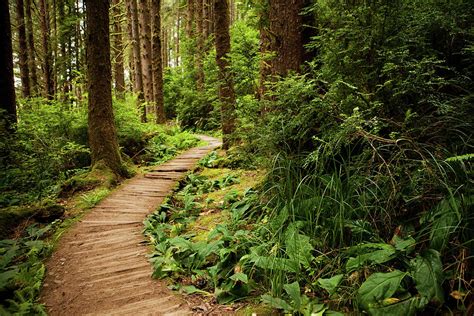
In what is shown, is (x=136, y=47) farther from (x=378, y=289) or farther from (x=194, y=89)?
Answer: (x=378, y=289)

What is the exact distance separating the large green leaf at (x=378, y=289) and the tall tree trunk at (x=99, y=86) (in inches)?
255

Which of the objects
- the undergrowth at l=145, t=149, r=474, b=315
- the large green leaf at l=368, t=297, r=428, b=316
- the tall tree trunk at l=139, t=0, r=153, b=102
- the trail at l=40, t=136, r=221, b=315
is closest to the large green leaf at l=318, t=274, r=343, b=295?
the undergrowth at l=145, t=149, r=474, b=315

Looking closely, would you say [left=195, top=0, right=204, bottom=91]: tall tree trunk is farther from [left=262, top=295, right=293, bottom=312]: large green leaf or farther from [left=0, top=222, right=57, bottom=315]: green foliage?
[left=262, top=295, right=293, bottom=312]: large green leaf

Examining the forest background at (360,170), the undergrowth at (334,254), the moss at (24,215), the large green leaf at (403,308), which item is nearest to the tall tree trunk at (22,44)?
the moss at (24,215)

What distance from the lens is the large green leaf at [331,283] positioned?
2.50m

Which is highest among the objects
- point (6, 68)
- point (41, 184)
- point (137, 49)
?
point (137, 49)

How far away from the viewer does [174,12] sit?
32312 millimetres

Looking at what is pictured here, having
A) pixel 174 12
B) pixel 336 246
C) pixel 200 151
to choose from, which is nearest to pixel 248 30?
pixel 200 151

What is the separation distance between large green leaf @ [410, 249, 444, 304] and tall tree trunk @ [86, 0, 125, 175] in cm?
671

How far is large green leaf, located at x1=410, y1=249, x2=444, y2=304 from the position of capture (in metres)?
2.13

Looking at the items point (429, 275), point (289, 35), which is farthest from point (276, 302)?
point (289, 35)

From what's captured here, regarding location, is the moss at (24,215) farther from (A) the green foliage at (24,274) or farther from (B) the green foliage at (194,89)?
(B) the green foliage at (194,89)

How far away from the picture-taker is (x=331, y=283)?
8.27 feet

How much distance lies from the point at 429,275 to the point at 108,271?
3287 millimetres
